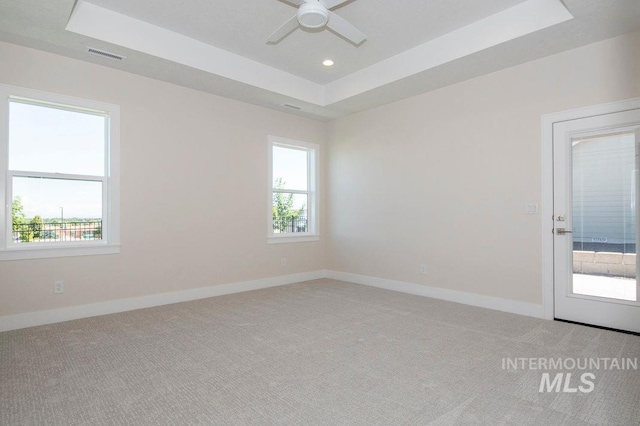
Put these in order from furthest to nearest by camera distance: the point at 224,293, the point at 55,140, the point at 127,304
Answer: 1. the point at 224,293
2. the point at 127,304
3. the point at 55,140

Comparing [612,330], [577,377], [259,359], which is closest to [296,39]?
[259,359]

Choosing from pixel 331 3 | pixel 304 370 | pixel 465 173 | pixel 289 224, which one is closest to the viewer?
pixel 304 370

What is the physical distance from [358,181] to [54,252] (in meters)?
4.07

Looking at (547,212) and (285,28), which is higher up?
(285,28)

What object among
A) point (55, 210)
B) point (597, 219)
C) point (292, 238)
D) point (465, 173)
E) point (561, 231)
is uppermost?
point (465, 173)

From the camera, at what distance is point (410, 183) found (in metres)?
5.04

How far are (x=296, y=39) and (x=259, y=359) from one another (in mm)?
3279

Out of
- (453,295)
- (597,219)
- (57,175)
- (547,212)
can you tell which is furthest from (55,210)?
(597,219)

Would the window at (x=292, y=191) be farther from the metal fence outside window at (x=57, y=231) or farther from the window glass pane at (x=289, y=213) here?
the metal fence outside window at (x=57, y=231)

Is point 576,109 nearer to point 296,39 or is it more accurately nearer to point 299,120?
point 296,39

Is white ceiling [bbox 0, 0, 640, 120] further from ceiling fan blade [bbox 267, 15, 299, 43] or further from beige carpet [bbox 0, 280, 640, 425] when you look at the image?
beige carpet [bbox 0, 280, 640, 425]

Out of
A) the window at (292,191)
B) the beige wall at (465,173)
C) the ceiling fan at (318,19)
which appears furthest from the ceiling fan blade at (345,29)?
the window at (292,191)

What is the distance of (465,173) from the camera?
14.6 feet

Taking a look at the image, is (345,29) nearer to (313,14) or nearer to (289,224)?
(313,14)
